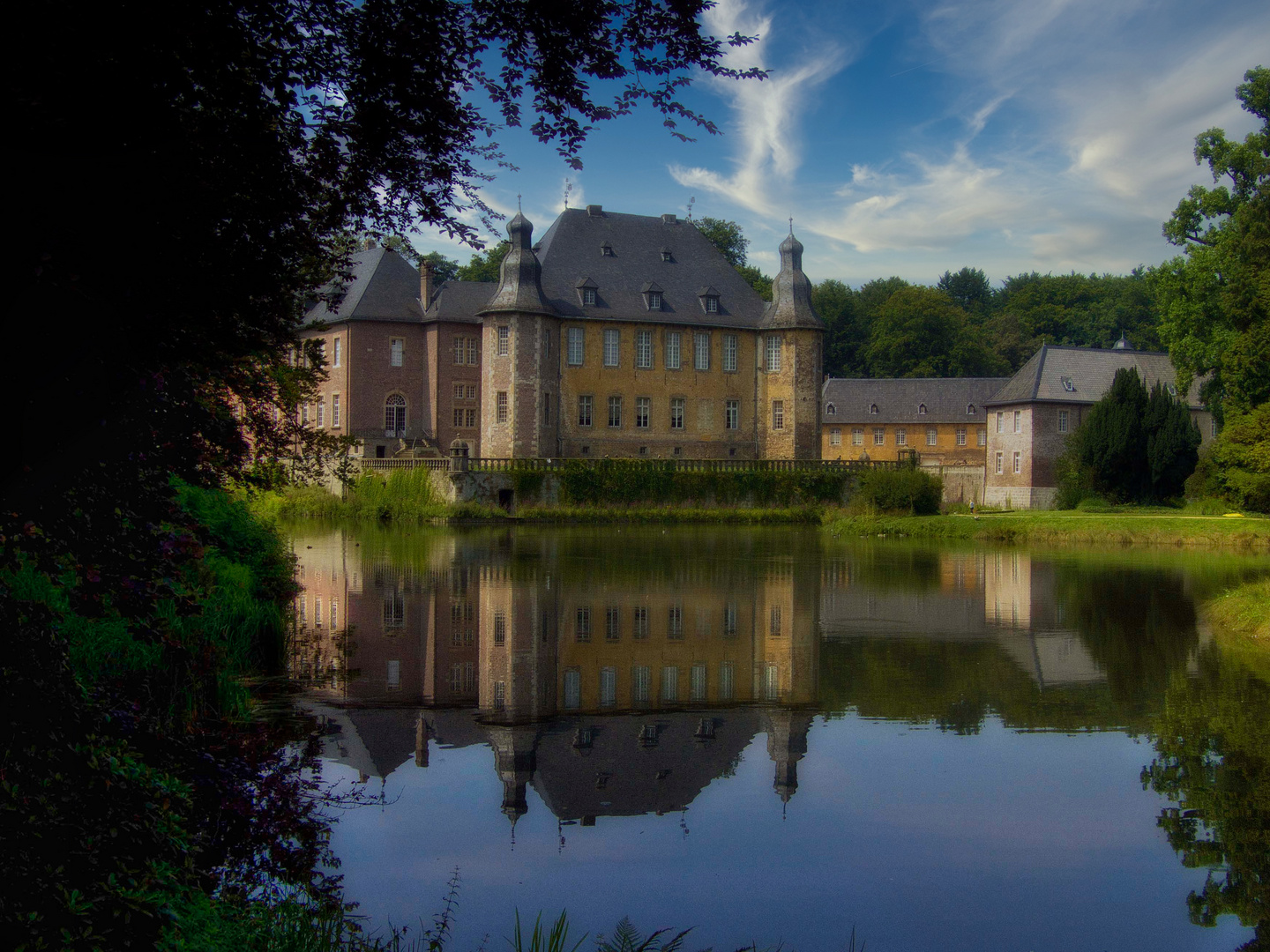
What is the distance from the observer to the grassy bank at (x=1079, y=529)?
1177 inches

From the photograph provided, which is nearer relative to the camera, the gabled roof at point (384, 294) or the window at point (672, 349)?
the window at point (672, 349)

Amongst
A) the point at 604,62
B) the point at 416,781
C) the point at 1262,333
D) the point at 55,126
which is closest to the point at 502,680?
the point at 416,781

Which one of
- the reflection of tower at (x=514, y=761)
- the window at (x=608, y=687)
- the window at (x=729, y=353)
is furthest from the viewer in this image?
the window at (x=729, y=353)

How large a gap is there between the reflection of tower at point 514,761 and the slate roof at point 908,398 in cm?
5664

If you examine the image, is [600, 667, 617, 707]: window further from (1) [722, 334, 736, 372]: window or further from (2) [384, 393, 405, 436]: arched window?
(2) [384, 393, 405, 436]: arched window

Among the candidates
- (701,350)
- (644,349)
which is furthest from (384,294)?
(701,350)

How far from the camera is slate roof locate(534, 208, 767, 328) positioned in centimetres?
4591

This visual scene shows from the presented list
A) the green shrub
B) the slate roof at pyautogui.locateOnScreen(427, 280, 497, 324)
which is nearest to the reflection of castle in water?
the green shrub

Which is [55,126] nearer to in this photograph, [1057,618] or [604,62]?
[604,62]

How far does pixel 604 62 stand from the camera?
520cm

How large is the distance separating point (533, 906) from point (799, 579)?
1549 cm

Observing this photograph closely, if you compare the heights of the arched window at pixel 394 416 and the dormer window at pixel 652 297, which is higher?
the dormer window at pixel 652 297

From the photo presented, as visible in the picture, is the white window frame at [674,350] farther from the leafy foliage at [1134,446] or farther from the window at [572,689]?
the window at [572,689]

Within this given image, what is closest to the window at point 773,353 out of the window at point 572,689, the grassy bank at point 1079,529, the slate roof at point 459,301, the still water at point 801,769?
the slate roof at point 459,301
